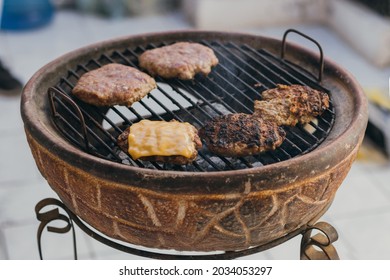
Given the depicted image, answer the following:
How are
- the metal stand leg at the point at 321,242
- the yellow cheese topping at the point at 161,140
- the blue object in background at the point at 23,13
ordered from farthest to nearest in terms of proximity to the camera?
the blue object in background at the point at 23,13 → the metal stand leg at the point at 321,242 → the yellow cheese topping at the point at 161,140

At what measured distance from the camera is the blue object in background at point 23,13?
15.0 feet

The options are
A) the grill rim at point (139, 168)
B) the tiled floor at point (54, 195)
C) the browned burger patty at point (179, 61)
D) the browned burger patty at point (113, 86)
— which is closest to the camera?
the grill rim at point (139, 168)

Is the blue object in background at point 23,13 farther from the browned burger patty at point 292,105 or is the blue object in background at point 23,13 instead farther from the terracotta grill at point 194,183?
the browned burger patty at point 292,105

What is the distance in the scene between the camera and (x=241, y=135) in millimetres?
1513

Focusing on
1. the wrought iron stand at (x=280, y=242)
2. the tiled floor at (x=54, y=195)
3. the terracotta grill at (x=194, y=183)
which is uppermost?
the terracotta grill at (x=194, y=183)

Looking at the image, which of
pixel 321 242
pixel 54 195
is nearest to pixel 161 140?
pixel 321 242

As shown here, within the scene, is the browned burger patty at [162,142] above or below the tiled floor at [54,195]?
above

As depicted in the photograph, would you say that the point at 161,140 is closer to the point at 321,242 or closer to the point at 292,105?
the point at 292,105

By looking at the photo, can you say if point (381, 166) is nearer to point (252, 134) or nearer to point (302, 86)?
point (302, 86)

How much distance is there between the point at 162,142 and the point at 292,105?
452 mm

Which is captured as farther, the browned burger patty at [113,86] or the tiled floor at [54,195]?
the tiled floor at [54,195]

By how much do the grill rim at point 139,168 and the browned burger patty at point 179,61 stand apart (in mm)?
201

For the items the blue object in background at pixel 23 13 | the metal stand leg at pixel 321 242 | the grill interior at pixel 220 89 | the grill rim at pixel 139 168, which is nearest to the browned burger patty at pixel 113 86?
the grill interior at pixel 220 89
